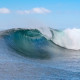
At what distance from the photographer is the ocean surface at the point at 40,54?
14698mm

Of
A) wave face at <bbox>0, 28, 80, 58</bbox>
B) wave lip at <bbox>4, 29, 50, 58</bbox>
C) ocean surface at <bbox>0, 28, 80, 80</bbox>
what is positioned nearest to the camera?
ocean surface at <bbox>0, 28, 80, 80</bbox>

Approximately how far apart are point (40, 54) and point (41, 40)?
6.08 metres

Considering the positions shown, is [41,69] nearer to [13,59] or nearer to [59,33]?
[13,59]

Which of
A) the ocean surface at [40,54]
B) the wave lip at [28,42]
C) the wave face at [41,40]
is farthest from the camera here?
the wave face at [41,40]

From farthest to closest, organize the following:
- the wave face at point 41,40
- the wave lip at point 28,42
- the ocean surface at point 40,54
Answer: the wave face at point 41,40, the wave lip at point 28,42, the ocean surface at point 40,54

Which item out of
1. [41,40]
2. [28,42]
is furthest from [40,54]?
[41,40]

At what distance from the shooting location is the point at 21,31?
3141 cm

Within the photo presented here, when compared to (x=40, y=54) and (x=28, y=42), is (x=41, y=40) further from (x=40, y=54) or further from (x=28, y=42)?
(x=40, y=54)

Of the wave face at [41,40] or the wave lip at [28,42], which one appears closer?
the wave lip at [28,42]

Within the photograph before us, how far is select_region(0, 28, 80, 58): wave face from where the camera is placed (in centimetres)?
2555

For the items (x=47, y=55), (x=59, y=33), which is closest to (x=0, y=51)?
(x=47, y=55)

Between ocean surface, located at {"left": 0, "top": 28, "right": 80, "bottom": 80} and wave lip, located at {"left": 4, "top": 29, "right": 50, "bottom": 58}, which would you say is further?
wave lip, located at {"left": 4, "top": 29, "right": 50, "bottom": 58}

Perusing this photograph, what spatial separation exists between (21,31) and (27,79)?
1817 centimetres

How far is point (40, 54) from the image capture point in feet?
77.0
